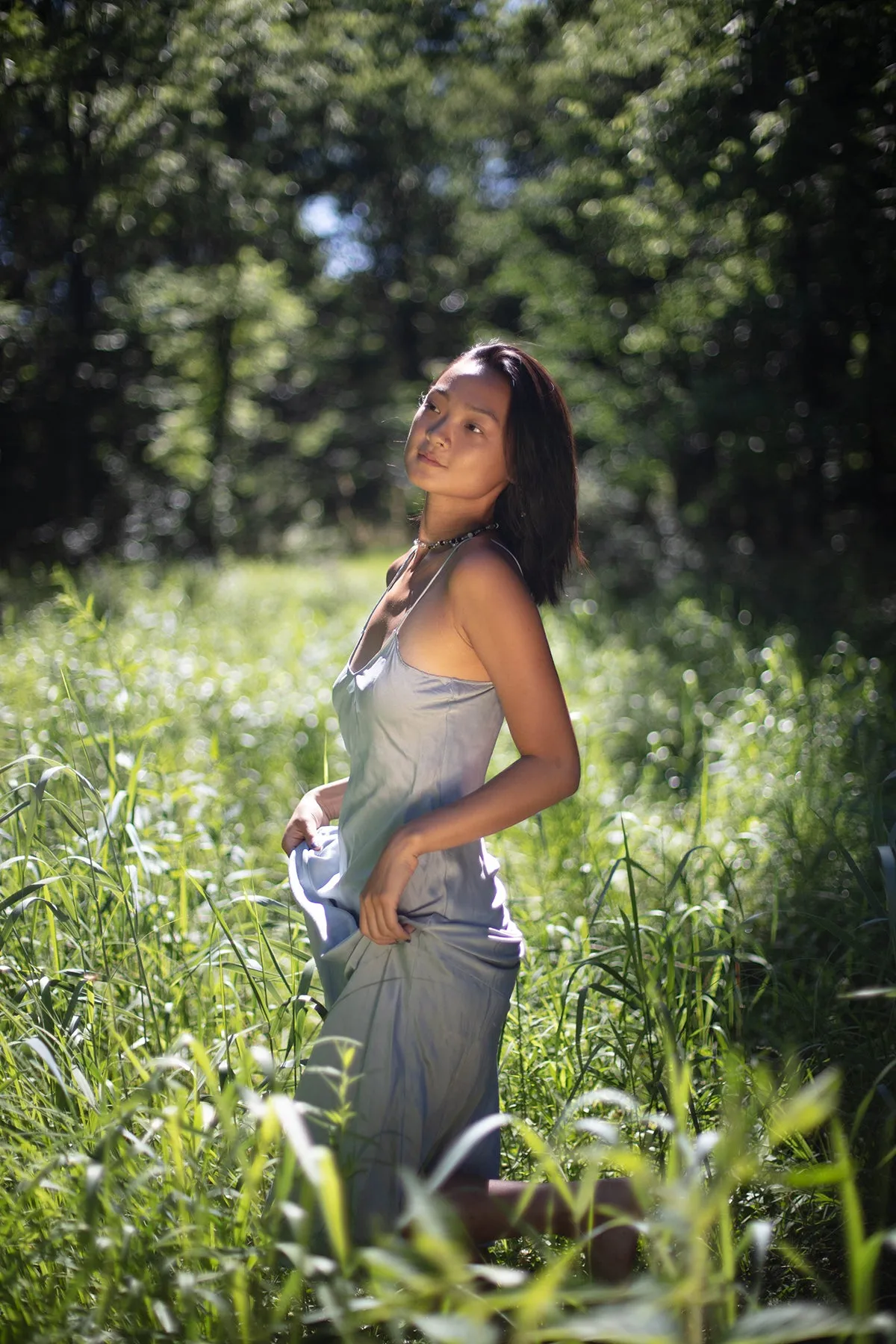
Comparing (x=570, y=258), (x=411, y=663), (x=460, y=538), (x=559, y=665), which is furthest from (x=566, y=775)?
(x=570, y=258)

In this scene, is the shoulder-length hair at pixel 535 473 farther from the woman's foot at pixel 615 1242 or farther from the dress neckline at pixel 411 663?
the woman's foot at pixel 615 1242

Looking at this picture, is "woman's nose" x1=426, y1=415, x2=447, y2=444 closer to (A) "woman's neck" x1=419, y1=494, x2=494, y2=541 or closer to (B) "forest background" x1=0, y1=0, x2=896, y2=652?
(A) "woman's neck" x1=419, y1=494, x2=494, y2=541

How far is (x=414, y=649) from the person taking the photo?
1.68 m

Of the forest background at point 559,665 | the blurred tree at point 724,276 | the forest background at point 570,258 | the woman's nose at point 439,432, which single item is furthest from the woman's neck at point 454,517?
the blurred tree at point 724,276

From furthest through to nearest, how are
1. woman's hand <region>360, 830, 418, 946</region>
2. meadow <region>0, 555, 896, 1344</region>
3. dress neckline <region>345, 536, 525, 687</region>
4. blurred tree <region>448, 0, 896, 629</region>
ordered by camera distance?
1. blurred tree <region>448, 0, 896, 629</region>
2. dress neckline <region>345, 536, 525, 687</region>
3. woman's hand <region>360, 830, 418, 946</region>
4. meadow <region>0, 555, 896, 1344</region>

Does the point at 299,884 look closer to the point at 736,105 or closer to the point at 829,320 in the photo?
the point at 736,105

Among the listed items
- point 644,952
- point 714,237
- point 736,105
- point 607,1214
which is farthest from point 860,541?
point 607,1214

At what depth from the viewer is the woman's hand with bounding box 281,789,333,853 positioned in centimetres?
200

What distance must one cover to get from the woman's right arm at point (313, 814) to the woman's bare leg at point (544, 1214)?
74cm

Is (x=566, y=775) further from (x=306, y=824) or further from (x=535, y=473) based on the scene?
(x=306, y=824)

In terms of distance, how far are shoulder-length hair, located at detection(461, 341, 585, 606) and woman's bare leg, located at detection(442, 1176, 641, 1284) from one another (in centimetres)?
101

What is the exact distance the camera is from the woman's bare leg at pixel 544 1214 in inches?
56.2

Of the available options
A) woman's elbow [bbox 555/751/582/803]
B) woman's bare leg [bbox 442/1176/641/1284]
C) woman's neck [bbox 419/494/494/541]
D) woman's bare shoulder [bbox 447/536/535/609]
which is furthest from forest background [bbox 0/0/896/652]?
woman's bare leg [bbox 442/1176/641/1284]

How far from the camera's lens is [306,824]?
2.02m
